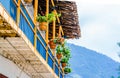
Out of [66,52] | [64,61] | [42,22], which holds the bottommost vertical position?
[64,61]

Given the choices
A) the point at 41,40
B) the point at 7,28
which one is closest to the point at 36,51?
the point at 41,40

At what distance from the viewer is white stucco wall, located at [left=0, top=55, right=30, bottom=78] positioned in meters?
15.0

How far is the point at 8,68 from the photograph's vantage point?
15.7 m

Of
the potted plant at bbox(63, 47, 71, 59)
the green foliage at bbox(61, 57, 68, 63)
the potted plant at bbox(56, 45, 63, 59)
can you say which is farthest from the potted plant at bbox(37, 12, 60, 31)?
the green foliage at bbox(61, 57, 68, 63)

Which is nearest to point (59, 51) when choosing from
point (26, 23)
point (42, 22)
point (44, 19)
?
point (42, 22)

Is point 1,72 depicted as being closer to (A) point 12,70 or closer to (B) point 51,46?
(A) point 12,70

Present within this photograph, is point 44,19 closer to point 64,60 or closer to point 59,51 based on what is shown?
point 59,51

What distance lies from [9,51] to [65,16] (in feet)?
33.6

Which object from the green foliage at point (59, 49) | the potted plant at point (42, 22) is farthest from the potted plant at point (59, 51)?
the potted plant at point (42, 22)

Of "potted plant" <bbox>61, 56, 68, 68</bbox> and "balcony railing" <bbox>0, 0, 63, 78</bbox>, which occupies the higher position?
"balcony railing" <bbox>0, 0, 63, 78</bbox>

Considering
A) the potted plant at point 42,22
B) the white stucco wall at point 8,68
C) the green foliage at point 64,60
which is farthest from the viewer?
the green foliage at point 64,60

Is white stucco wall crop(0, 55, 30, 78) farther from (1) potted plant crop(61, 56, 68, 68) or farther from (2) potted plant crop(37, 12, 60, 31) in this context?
(1) potted plant crop(61, 56, 68, 68)

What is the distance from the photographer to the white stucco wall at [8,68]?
590 inches

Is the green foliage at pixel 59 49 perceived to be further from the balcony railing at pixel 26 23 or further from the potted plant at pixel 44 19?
the potted plant at pixel 44 19
